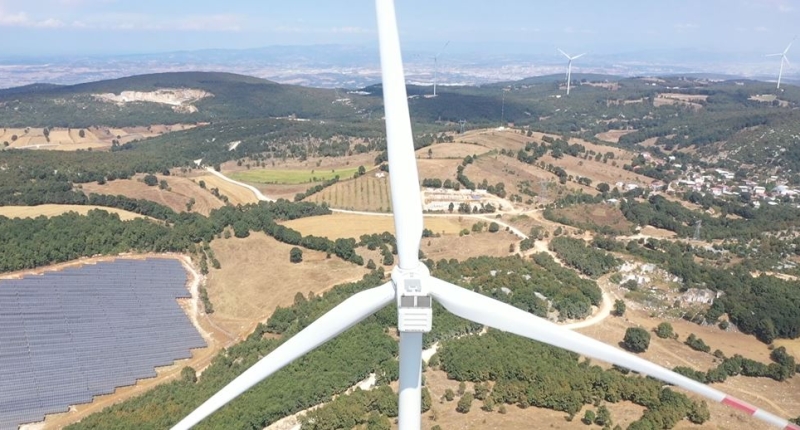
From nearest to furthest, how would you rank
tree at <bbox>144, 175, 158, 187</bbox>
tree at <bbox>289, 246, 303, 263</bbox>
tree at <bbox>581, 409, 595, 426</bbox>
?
tree at <bbox>581, 409, 595, 426</bbox>, tree at <bbox>289, 246, 303, 263</bbox>, tree at <bbox>144, 175, 158, 187</bbox>

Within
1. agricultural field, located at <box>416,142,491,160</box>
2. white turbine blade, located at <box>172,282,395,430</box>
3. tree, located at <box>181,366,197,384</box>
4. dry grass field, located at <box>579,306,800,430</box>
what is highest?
white turbine blade, located at <box>172,282,395,430</box>

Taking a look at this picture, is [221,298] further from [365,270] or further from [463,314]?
[463,314]

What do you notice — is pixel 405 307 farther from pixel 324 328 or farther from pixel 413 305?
pixel 324 328

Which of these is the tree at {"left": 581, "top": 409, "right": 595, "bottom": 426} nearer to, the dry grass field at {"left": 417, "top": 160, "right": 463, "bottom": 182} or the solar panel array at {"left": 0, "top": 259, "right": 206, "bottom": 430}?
the solar panel array at {"left": 0, "top": 259, "right": 206, "bottom": 430}

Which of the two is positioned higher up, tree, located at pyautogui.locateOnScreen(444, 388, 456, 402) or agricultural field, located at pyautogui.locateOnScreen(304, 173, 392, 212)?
tree, located at pyautogui.locateOnScreen(444, 388, 456, 402)

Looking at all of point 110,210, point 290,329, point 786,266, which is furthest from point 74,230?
point 786,266

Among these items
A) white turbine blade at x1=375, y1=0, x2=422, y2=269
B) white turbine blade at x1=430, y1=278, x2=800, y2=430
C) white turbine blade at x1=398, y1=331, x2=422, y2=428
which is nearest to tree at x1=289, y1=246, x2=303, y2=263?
white turbine blade at x1=398, y1=331, x2=422, y2=428

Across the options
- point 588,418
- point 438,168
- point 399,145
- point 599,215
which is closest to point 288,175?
point 438,168

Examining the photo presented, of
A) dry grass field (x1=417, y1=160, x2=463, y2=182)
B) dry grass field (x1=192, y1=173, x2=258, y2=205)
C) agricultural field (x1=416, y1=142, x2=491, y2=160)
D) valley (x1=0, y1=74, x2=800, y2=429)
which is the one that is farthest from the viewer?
agricultural field (x1=416, y1=142, x2=491, y2=160)
